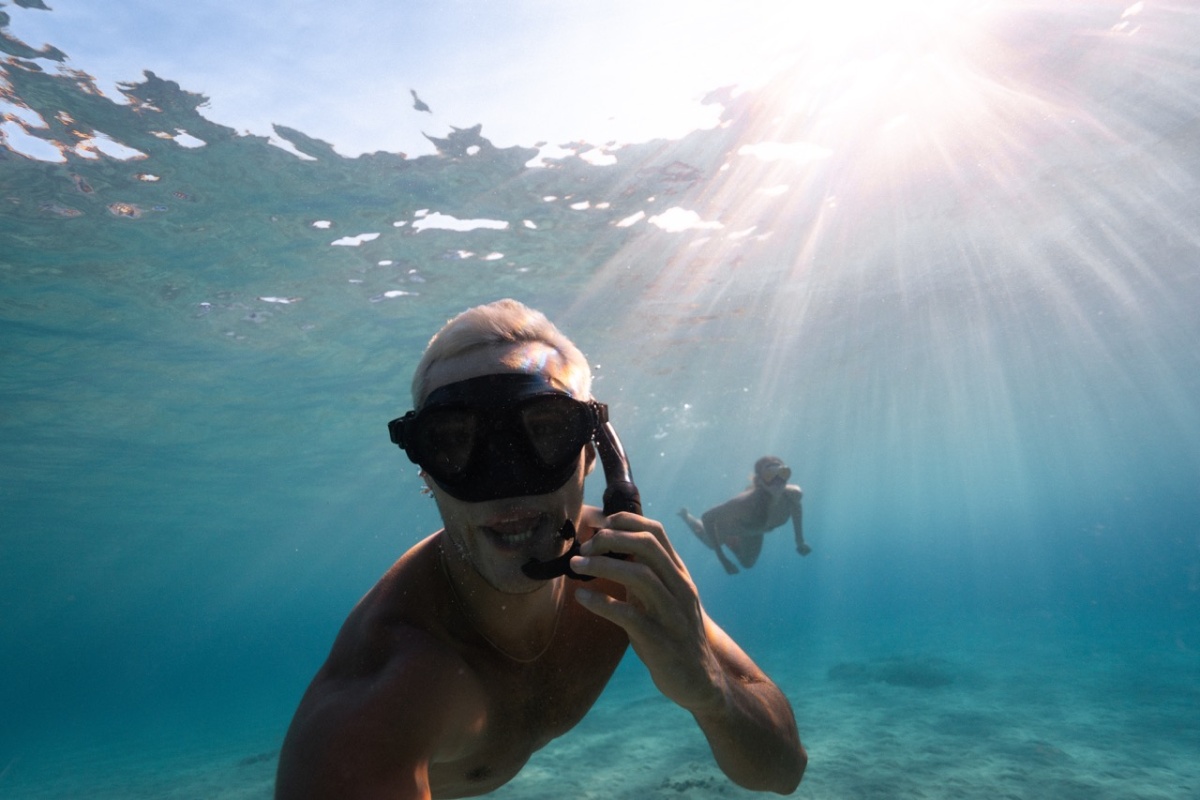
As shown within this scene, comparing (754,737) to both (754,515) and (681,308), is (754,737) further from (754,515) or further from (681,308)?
(681,308)

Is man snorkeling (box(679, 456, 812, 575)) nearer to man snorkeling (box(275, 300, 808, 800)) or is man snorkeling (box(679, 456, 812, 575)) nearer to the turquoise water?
the turquoise water

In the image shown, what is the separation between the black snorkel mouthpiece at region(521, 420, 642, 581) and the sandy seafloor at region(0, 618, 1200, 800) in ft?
34.7

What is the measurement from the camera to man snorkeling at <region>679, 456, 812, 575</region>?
535 inches

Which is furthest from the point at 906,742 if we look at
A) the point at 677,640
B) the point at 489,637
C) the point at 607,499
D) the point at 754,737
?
the point at 607,499

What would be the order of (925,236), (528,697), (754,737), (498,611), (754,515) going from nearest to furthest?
(754,737) < (498,611) < (528,697) < (754,515) < (925,236)

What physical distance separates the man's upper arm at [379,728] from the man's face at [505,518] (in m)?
0.42

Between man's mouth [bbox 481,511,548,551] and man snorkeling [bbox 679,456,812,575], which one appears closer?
man's mouth [bbox 481,511,548,551]

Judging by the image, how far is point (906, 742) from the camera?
14.0 metres

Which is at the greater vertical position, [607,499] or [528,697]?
[607,499]

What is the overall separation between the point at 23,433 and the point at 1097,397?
70476 mm

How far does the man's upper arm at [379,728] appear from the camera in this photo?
6.73 feet

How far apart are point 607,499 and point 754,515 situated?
13.7 metres

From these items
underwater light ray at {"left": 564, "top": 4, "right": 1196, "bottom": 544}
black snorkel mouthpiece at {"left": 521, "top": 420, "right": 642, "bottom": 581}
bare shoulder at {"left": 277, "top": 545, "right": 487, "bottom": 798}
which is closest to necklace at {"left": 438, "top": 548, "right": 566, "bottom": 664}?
bare shoulder at {"left": 277, "top": 545, "right": 487, "bottom": 798}

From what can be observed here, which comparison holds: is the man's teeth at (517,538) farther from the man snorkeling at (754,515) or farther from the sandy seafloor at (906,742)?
the man snorkeling at (754,515)
